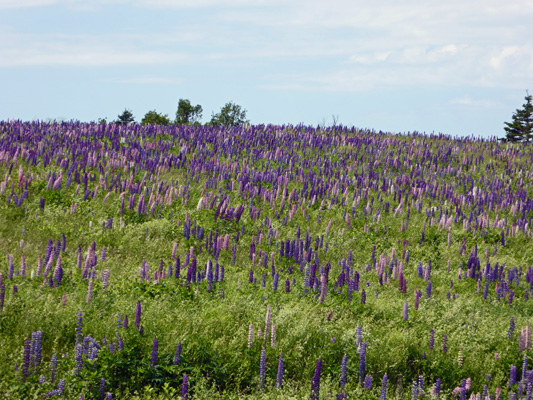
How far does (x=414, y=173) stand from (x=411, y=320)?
37.1ft

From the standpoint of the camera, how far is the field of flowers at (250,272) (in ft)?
21.4

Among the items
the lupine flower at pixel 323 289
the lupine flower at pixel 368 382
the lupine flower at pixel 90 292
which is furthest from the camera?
the lupine flower at pixel 323 289

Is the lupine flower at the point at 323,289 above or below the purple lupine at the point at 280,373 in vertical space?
above

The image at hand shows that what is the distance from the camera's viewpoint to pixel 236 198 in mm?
14148

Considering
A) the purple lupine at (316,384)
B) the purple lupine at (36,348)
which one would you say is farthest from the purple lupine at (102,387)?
the purple lupine at (316,384)

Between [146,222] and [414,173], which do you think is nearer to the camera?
[146,222]

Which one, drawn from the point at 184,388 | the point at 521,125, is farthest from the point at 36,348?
the point at 521,125

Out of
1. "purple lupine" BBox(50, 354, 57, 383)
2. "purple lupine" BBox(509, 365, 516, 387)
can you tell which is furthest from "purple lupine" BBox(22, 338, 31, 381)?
"purple lupine" BBox(509, 365, 516, 387)

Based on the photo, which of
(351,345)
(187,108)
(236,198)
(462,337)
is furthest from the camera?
(187,108)

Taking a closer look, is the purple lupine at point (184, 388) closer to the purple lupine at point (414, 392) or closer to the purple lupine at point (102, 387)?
the purple lupine at point (102, 387)

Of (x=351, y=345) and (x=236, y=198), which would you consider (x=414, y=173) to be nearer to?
(x=236, y=198)

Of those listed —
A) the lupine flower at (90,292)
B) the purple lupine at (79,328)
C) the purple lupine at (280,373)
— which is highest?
the lupine flower at (90,292)

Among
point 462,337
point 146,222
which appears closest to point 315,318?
point 462,337

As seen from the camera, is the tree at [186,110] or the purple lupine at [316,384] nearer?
the purple lupine at [316,384]
